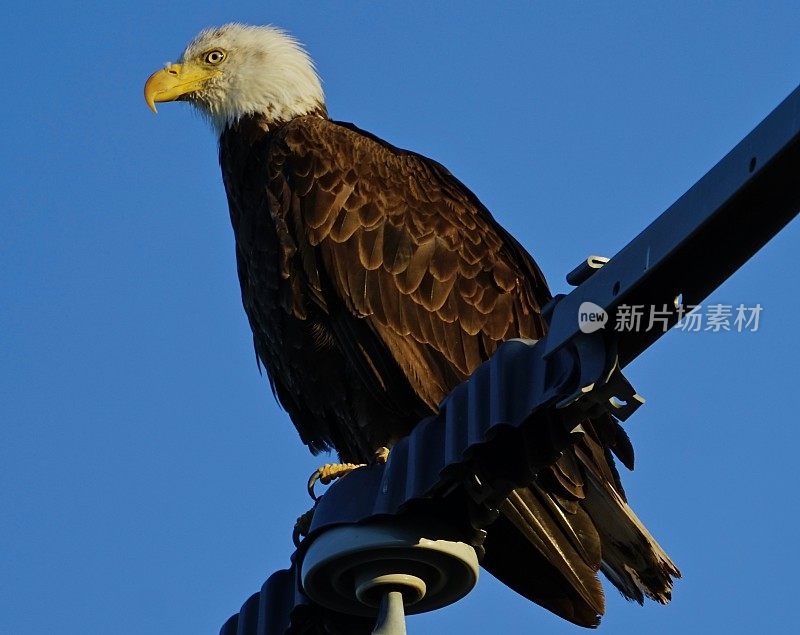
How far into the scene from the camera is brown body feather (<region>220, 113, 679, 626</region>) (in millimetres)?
6734

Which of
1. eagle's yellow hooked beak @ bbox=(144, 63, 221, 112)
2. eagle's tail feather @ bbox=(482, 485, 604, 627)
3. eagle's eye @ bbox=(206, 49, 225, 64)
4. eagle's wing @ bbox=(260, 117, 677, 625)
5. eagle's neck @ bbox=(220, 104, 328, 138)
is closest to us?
eagle's tail feather @ bbox=(482, 485, 604, 627)

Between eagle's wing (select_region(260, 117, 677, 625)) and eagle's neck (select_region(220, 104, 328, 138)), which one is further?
eagle's neck (select_region(220, 104, 328, 138))

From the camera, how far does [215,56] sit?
8477 millimetres

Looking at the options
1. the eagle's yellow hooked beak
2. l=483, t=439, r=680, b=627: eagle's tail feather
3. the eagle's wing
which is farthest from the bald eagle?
the eagle's yellow hooked beak

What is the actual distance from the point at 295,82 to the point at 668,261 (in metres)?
5.19

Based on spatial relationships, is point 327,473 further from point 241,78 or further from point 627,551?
point 241,78

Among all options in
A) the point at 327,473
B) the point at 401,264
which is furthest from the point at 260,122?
the point at 327,473

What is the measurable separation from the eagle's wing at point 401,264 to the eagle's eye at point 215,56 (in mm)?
1094

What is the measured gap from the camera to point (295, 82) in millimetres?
8125

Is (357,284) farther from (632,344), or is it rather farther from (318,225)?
(632,344)

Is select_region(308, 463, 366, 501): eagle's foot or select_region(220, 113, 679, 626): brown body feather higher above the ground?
select_region(220, 113, 679, 626): brown body feather

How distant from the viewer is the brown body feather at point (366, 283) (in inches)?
265

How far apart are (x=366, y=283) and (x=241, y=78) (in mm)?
1956

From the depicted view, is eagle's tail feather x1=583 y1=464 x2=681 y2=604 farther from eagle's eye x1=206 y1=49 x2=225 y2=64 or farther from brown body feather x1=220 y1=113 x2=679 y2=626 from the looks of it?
eagle's eye x1=206 y1=49 x2=225 y2=64
